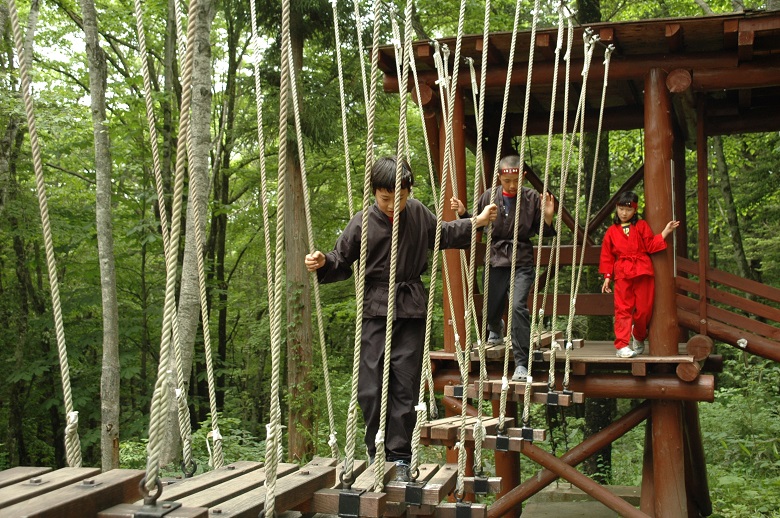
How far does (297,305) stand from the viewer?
11773mm

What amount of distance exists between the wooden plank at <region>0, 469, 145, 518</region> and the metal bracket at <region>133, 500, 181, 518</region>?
11 centimetres

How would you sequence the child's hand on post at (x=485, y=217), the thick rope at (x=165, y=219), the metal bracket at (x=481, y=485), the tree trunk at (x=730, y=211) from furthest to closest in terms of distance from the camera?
1. the tree trunk at (x=730, y=211)
2. the child's hand on post at (x=485, y=217)
3. the metal bracket at (x=481, y=485)
4. the thick rope at (x=165, y=219)

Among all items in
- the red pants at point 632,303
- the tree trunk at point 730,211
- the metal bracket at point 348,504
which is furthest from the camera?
the tree trunk at point 730,211

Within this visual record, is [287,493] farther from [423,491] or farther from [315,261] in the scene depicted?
[315,261]

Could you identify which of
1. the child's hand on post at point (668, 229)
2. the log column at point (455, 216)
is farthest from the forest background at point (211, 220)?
the log column at point (455, 216)

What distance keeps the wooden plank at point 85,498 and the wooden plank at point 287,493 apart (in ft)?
0.80

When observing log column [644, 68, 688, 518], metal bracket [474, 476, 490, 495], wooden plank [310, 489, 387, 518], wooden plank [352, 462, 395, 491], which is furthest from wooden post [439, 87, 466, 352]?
wooden plank [310, 489, 387, 518]

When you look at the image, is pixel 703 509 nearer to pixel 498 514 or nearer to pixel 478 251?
pixel 498 514

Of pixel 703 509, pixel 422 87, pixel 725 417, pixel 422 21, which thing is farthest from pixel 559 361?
pixel 422 21

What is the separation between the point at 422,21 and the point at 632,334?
8767mm

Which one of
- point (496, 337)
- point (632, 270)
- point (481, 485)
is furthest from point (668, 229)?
point (481, 485)

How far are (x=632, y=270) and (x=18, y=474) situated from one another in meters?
5.12

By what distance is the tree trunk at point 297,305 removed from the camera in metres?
11.6

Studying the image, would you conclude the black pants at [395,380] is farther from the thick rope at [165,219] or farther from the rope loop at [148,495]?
the rope loop at [148,495]
